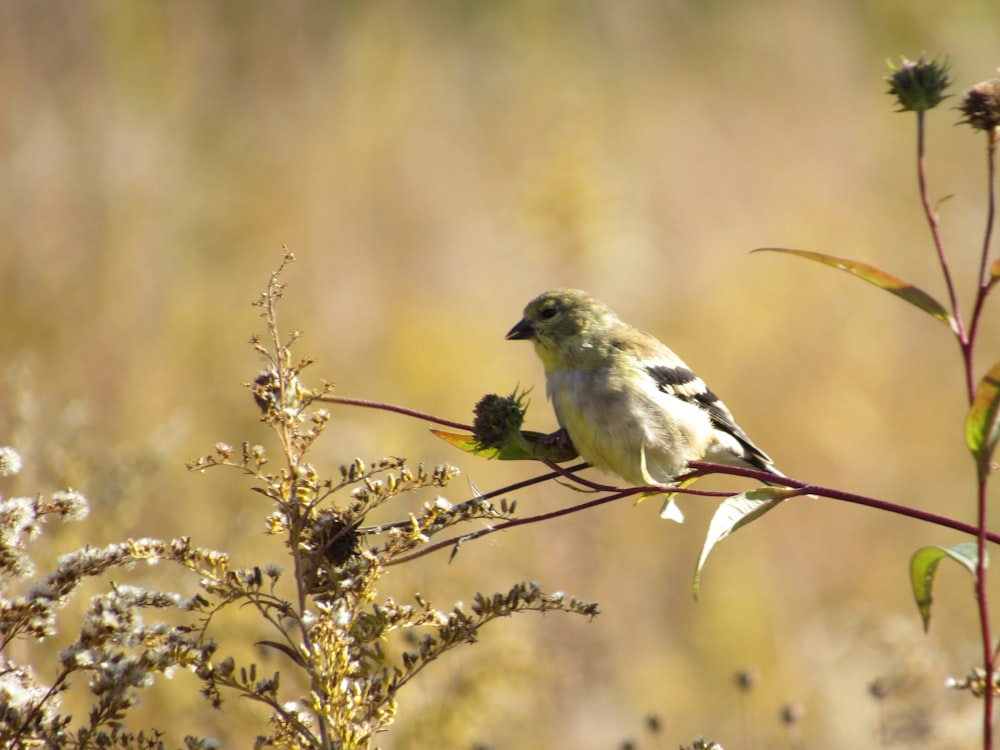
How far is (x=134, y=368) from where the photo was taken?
483cm

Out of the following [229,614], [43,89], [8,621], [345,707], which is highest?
[43,89]

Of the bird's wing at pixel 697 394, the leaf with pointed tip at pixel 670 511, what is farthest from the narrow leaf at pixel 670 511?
the bird's wing at pixel 697 394

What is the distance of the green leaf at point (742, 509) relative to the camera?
1519mm

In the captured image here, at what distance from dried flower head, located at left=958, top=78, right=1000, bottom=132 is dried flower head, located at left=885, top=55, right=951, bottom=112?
0.12m

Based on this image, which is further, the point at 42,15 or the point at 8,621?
the point at 42,15

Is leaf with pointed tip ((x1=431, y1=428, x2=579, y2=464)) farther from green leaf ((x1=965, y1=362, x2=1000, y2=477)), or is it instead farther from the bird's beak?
the bird's beak

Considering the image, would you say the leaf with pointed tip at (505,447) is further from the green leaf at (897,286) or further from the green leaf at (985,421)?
the green leaf at (985,421)

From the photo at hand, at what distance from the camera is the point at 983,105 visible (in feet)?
4.91

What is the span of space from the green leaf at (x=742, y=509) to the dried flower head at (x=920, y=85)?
2.14ft

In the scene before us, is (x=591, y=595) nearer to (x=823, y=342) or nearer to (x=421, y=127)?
(x=823, y=342)

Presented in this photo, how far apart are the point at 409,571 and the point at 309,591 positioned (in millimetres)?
2133

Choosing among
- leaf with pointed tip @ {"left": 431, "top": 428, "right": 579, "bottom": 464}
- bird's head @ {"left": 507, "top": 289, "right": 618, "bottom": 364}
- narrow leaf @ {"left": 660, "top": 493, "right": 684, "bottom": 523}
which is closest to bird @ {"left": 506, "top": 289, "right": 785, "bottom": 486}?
bird's head @ {"left": 507, "top": 289, "right": 618, "bottom": 364}

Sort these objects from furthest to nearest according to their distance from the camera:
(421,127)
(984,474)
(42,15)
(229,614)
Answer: (421,127) → (42,15) → (229,614) → (984,474)

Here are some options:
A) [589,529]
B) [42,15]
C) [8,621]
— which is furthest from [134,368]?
[8,621]
